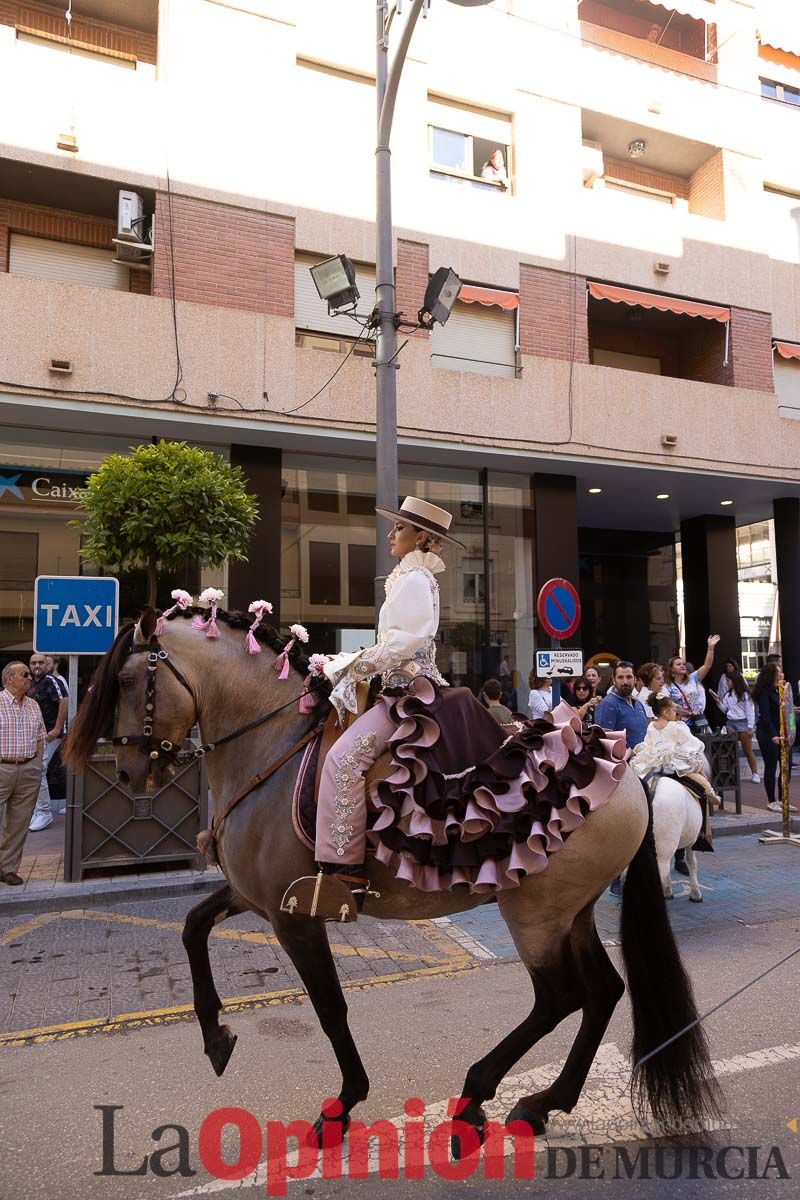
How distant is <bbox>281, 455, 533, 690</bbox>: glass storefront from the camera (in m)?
12.5

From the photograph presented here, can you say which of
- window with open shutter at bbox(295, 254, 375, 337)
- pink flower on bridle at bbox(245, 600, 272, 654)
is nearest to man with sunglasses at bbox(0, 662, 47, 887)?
pink flower on bridle at bbox(245, 600, 272, 654)

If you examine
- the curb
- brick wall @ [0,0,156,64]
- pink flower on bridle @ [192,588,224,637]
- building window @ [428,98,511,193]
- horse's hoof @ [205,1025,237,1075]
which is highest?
brick wall @ [0,0,156,64]

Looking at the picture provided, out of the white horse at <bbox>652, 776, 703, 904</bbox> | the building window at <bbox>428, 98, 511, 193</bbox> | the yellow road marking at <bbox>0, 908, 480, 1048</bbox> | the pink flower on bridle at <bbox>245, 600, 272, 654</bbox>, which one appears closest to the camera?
the pink flower on bridle at <bbox>245, 600, 272, 654</bbox>

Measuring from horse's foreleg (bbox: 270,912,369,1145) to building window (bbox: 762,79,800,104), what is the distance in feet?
64.5

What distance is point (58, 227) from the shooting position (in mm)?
11492

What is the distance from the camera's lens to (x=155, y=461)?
26.1 ft

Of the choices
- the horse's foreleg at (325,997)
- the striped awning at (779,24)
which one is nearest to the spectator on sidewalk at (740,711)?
the horse's foreleg at (325,997)

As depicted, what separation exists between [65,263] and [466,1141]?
1260 cm

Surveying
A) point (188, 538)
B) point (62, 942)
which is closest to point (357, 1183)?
point (62, 942)

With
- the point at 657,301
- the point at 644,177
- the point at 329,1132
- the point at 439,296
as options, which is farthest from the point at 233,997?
the point at 644,177

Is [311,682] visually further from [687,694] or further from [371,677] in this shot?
[687,694]

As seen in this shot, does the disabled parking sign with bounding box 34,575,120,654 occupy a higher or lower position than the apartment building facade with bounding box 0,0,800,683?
lower

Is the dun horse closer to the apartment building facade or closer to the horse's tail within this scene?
the horse's tail

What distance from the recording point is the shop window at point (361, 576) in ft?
42.0
